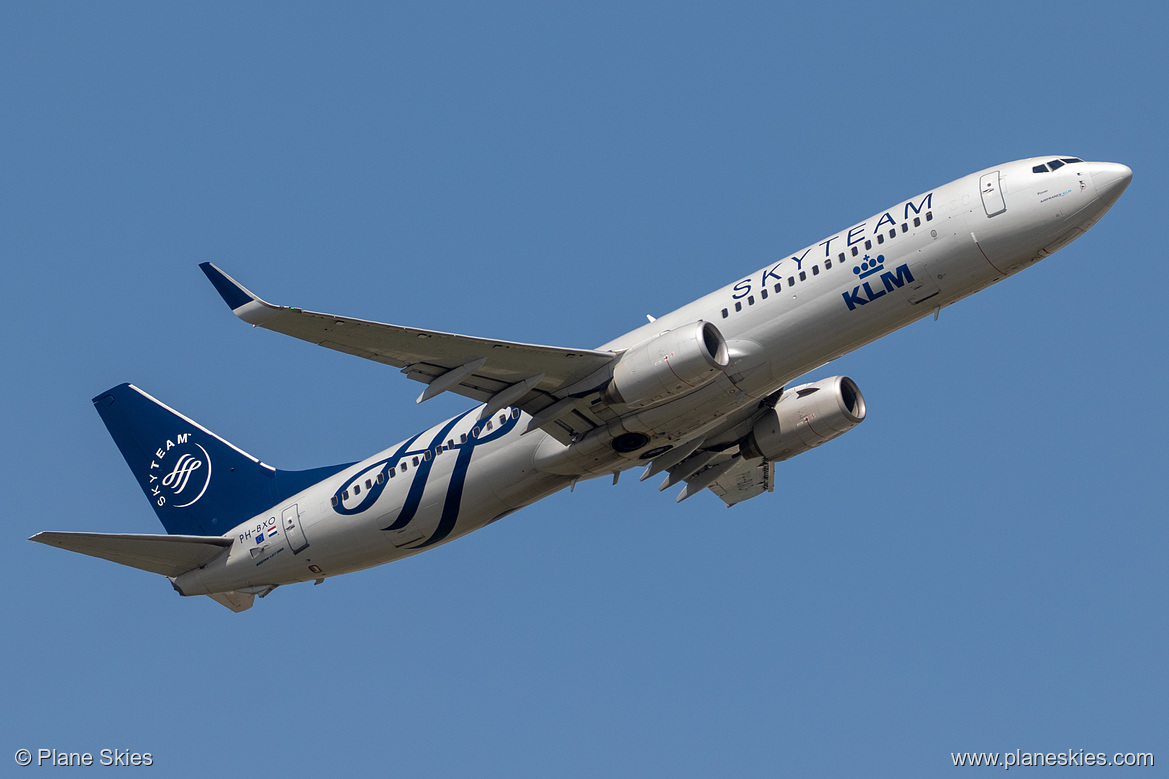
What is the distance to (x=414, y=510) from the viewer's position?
3975cm

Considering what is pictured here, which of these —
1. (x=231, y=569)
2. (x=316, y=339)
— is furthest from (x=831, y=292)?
(x=231, y=569)

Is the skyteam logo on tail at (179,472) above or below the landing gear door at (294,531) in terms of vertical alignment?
above

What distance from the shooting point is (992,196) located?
116ft

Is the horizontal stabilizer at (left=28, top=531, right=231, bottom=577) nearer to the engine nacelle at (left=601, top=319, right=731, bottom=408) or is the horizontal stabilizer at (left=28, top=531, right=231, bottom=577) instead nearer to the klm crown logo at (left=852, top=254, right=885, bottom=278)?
the engine nacelle at (left=601, top=319, right=731, bottom=408)

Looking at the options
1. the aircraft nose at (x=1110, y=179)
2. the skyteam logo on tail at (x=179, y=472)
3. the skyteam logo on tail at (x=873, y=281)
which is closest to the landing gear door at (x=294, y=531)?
the skyteam logo on tail at (x=179, y=472)

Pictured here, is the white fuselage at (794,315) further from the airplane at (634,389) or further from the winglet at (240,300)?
the winglet at (240,300)

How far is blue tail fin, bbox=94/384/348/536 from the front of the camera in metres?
44.0

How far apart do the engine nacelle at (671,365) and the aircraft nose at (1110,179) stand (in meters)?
10.7

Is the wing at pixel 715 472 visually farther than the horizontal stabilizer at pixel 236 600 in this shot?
No

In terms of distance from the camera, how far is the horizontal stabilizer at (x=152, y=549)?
39.0 meters

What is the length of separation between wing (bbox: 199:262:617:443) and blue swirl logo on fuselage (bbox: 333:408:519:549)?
7.91 feet

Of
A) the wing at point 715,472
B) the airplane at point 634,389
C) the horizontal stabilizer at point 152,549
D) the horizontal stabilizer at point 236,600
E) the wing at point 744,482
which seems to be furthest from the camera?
the wing at point 744,482

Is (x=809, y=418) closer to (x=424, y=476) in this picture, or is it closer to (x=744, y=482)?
(x=744, y=482)

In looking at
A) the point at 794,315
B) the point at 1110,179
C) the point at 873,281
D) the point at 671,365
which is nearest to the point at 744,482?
the point at 794,315
